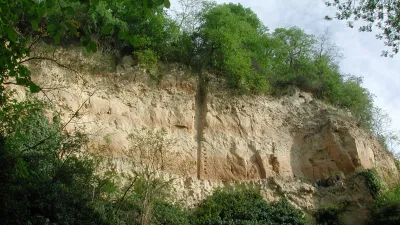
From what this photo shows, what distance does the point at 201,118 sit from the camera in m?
18.5

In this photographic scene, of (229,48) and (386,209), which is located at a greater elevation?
(229,48)

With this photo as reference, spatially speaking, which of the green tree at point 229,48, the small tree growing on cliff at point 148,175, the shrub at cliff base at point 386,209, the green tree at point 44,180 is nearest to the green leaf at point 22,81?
the green tree at point 44,180

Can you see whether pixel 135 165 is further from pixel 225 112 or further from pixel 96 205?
pixel 225 112

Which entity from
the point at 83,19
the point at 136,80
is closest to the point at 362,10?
the point at 136,80

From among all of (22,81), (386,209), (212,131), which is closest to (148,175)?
(212,131)

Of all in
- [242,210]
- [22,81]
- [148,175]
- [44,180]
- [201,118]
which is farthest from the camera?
[201,118]

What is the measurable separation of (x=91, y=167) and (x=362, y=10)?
889 centimetres

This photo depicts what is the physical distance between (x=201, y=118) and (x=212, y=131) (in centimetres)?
75

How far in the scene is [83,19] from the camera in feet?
58.2

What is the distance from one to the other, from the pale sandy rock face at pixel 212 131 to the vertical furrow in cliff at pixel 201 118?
4cm

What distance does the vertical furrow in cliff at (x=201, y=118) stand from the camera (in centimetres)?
1738

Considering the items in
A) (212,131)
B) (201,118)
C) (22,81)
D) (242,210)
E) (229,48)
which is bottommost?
(22,81)

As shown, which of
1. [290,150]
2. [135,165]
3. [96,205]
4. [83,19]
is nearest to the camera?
[96,205]

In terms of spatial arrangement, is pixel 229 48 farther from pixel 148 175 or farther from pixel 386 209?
pixel 386 209
